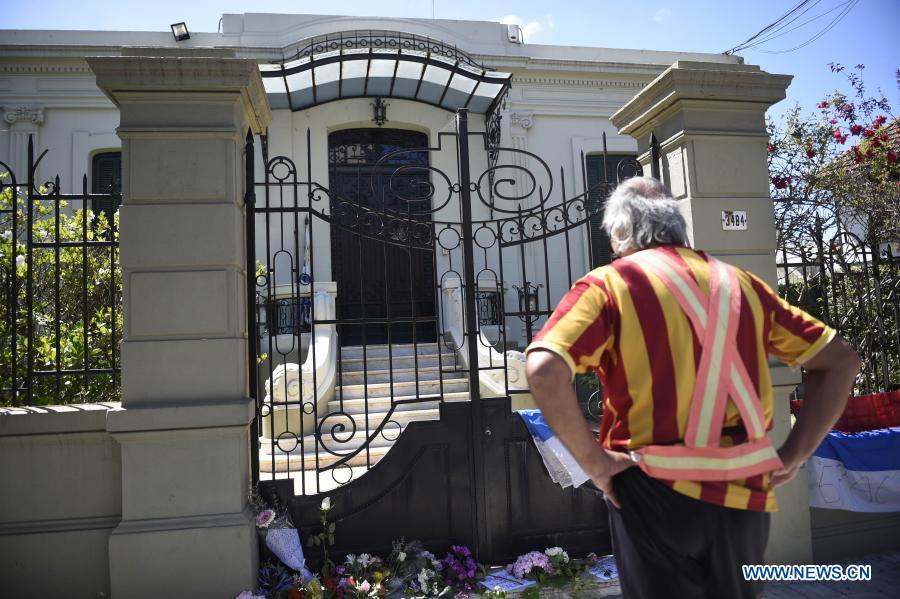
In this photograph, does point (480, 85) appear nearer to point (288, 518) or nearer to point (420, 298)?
point (420, 298)

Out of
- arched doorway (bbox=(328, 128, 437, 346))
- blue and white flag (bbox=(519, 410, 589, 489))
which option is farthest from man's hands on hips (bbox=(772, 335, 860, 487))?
arched doorway (bbox=(328, 128, 437, 346))

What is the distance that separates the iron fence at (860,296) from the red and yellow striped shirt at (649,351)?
3120 mm

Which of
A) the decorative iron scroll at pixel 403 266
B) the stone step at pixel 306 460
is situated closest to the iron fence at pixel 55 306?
the decorative iron scroll at pixel 403 266

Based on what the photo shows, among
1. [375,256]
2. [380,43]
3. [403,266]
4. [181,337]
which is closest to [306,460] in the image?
[181,337]

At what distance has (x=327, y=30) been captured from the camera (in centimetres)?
1034

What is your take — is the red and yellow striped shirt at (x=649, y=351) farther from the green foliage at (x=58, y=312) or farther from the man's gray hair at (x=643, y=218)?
the green foliage at (x=58, y=312)

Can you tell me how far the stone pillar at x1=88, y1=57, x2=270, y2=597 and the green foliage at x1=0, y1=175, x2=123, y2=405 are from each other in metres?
0.44

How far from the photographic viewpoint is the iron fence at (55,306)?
382 cm

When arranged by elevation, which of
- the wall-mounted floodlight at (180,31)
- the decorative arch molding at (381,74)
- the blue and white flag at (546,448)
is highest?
the wall-mounted floodlight at (180,31)

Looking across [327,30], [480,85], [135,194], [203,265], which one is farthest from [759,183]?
[327,30]

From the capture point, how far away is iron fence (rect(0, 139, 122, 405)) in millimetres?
3820

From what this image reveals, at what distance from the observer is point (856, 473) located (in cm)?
406

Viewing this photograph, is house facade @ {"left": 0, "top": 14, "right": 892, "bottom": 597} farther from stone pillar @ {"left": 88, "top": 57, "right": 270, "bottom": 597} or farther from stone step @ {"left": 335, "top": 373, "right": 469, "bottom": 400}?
stone step @ {"left": 335, "top": 373, "right": 469, "bottom": 400}

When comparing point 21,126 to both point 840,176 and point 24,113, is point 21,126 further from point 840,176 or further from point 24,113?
point 840,176
